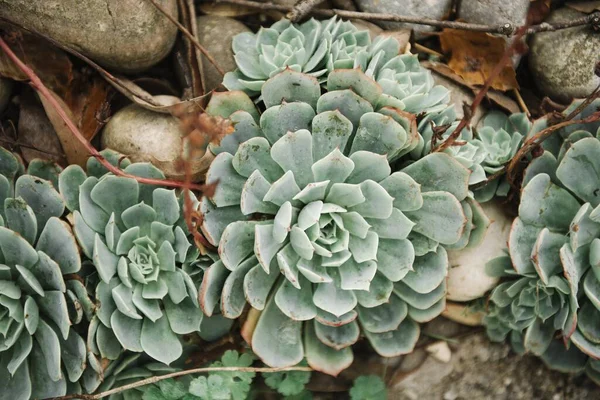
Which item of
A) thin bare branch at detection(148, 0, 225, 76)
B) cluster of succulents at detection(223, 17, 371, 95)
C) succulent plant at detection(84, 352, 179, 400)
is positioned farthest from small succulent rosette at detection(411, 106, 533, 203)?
succulent plant at detection(84, 352, 179, 400)

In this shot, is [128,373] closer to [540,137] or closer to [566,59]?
[540,137]

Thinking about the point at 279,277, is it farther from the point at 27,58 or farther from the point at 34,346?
the point at 27,58

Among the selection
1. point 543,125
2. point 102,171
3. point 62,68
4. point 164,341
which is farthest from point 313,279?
point 62,68

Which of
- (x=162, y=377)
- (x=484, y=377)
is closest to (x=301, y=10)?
(x=162, y=377)

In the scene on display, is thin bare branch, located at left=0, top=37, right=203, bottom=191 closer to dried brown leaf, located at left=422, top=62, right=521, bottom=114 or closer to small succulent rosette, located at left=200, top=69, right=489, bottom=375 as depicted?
small succulent rosette, located at left=200, top=69, right=489, bottom=375

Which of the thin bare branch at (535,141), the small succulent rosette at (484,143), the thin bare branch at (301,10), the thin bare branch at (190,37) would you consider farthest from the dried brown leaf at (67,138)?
the thin bare branch at (535,141)

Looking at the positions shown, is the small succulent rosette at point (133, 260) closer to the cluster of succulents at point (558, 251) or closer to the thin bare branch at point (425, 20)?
the thin bare branch at point (425, 20)
